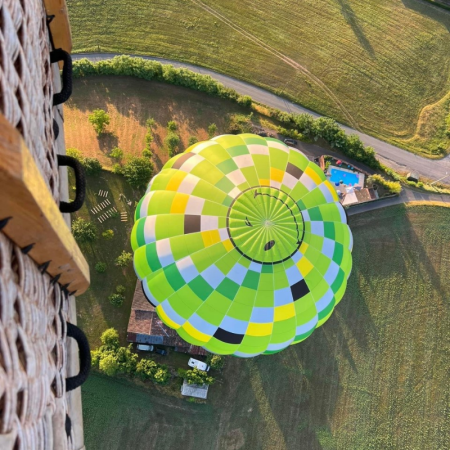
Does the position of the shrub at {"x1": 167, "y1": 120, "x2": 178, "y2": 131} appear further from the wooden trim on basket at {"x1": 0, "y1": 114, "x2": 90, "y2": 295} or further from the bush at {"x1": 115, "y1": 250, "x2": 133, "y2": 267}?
the wooden trim on basket at {"x1": 0, "y1": 114, "x2": 90, "y2": 295}

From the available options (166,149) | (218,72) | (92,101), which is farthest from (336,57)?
(92,101)

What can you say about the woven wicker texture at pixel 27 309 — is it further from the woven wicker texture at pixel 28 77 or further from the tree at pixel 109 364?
the tree at pixel 109 364

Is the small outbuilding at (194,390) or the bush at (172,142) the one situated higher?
the bush at (172,142)

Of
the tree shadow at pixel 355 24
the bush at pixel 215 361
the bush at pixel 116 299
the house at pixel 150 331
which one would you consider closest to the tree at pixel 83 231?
the bush at pixel 116 299

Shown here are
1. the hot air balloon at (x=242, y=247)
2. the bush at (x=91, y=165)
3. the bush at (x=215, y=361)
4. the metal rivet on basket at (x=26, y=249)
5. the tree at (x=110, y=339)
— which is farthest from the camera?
the bush at (x=91, y=165)

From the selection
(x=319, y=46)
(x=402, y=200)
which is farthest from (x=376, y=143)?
(x=319, y=46)

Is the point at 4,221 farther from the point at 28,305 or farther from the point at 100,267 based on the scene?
the point at 100,267
